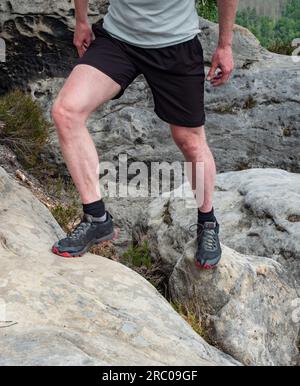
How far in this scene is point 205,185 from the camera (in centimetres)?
467

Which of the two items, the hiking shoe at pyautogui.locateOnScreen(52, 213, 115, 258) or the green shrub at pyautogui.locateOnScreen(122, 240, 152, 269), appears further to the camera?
the green shrub at pyautogui.locateOnScreen(122, 240, 152, 269)

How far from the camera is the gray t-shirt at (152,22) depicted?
4199 millimetres

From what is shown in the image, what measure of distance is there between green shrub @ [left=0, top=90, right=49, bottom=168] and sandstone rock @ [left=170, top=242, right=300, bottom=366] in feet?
12.5

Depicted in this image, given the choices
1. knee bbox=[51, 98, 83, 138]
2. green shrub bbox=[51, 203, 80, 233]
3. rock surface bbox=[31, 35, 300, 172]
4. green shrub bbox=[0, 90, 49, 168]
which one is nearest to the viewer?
knee bbox=[51, 98, 83, 138]

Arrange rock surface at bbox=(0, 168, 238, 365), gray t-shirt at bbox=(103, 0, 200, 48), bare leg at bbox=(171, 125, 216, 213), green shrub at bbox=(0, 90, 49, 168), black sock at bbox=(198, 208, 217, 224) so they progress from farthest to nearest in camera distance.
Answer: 1. green shrub at bbox=(0, 90, 49, 168)
2. black sock at bbox=(198, 208, 217, 224)
3. bare leg at bbox=(171, 125, 216, 213)
4. gray t-shirt at bbox=(103, 0, 200, 48)
5. rock surface at bbox=(0, 168, 238, 365)

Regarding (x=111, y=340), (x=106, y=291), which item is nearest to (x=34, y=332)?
(x=111, y=340)

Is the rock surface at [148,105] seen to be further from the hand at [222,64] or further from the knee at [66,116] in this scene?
the knee at [66,116]

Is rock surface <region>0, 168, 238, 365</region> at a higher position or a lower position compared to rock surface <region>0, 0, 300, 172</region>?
higher

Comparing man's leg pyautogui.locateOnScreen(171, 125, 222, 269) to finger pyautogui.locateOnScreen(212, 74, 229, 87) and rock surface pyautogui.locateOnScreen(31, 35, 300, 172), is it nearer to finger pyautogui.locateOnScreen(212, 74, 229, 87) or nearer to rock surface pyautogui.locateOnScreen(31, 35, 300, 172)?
finger pyautogui.locateOnScreen(212, 74, 229, 87)

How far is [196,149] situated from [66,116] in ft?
3.13

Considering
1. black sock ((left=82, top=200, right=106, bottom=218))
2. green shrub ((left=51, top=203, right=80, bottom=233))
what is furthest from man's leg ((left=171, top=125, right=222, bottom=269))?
green shrub ((left=51, top=203, right=80, bottom=233))

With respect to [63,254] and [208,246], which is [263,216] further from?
[63,254]

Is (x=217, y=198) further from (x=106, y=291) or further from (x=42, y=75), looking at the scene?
(x=42, y=75)

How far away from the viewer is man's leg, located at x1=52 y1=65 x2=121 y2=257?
13.5 ft
